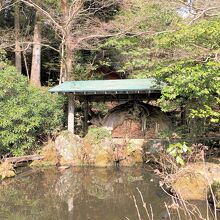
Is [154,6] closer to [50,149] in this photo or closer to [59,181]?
[50,149]

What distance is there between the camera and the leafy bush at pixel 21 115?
12.0 metres

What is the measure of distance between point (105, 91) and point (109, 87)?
42 cm

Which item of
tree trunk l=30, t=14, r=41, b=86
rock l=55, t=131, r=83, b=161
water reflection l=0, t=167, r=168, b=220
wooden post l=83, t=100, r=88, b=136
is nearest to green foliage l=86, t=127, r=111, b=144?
rock l=55, t=131, r=83, b=161

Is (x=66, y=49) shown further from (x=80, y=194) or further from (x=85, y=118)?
(x=80, y=194)

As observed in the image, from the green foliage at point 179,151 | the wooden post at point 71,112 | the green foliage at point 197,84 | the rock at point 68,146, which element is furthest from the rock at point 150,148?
the green foliage at point 179,151

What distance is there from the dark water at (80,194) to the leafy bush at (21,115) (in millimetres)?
1526

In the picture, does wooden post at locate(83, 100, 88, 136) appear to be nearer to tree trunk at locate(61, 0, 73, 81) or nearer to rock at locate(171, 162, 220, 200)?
tree trunk at locate(61, 0, 73, 81)

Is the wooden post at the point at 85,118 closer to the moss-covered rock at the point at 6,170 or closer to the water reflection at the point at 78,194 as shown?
the water reflection at the point at 78,194

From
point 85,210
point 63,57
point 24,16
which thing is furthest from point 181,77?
point 24,16

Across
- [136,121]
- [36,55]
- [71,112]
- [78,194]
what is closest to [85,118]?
[71,112]

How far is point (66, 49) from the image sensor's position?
17.6 m

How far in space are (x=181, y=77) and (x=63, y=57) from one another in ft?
32.7

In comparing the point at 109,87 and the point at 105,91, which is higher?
the point at 109,87

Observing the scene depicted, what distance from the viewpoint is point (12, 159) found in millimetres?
11891
